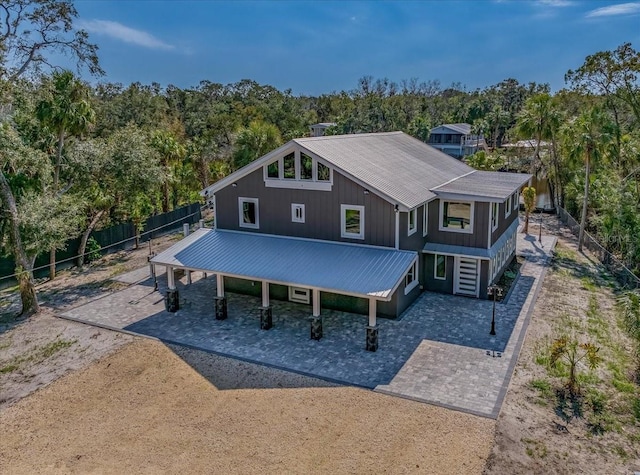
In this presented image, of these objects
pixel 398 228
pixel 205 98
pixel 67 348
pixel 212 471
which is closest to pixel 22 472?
pixel 212 471

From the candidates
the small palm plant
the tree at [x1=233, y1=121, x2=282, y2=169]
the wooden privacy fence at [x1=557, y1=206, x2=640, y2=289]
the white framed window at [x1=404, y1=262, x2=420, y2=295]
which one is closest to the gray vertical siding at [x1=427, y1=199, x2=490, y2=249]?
the white framed window at [x1=404, y1=262, x2=420, y2=295]

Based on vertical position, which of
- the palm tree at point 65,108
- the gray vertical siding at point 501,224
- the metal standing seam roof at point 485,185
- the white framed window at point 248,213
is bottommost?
the gray vertical siding at point 501,224

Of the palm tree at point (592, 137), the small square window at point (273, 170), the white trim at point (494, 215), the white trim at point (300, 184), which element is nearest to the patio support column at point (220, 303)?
the white trim at point (300, 184)

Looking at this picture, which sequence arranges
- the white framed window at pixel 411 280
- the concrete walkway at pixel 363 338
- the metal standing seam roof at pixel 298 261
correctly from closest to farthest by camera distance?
the concrete walkway at pixel 363 338 < the metal standing seam roof at pixel 298 261 < the white framed window at pixel 411 280

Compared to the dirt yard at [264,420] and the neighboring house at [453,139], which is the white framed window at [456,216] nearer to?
the dirt yard at [264,420]

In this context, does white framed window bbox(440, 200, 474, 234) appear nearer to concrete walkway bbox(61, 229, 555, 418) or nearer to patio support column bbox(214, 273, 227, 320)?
concrete walkway bbox(61, 229, 555, 418)

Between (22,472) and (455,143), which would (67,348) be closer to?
(22,472)

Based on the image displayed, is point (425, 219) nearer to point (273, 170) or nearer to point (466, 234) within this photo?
point (466, 234)
